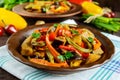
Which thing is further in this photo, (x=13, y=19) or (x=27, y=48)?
(x=13, y=19)

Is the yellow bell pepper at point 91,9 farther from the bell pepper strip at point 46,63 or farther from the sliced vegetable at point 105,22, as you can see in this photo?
the bell pepper strip at point 46,63

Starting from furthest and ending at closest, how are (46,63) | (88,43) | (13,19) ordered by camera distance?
1. (13,19)
2. (88,43)
3. (46,63)

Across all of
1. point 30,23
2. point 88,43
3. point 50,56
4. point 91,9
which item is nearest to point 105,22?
point 91,9

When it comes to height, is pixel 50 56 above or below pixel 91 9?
above

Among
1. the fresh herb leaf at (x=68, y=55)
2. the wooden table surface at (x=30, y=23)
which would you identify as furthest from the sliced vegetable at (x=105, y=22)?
the fresh herb leaf at (x=68, y=55)

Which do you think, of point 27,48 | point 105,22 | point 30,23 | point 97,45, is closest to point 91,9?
point 105,22

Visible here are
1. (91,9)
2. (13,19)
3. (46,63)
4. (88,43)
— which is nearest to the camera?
(46,63)

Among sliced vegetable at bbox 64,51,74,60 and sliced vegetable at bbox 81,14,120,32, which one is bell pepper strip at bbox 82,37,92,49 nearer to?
sliced vegetable at bbox 64,51,74,60

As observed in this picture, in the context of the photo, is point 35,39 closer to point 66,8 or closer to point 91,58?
point 91,58

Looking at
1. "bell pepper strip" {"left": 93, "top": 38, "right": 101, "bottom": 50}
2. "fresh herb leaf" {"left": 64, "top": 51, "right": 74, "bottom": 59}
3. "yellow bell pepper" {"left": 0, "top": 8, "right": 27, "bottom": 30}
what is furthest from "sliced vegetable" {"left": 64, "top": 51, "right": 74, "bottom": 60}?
"yellow bell pepper" {"left": 0, "top": 8, "right": 27, "bottom": 30}

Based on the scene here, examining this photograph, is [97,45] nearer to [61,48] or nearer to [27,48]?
[61,48]
